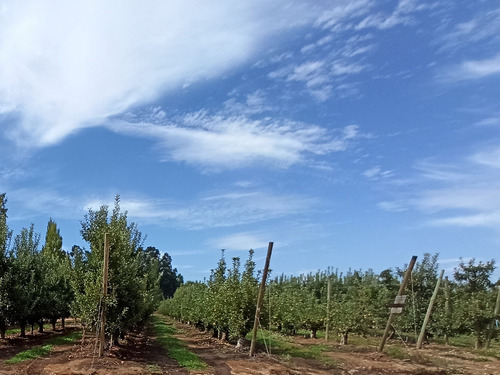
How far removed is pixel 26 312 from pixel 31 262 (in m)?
4.73

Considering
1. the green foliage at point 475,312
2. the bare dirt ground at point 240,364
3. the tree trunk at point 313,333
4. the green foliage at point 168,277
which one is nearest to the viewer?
the bare dirt ground at point 240,364

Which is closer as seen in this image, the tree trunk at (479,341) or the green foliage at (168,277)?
the tree trunk at (479,341)

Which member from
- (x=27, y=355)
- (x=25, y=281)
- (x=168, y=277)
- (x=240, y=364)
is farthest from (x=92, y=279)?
(x=168, y=277)

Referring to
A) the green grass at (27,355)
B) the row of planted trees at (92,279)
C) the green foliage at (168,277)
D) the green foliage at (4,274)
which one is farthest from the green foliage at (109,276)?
the green foliage at (168,277)

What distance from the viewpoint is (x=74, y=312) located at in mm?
16172

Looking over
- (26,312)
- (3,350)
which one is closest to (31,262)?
(26,312)

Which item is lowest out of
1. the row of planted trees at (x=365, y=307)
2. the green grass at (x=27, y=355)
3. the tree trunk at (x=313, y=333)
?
the green grass at (x=27, y=355)

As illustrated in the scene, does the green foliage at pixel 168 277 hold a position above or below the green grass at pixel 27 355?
above

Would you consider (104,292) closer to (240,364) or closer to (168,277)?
(240,364)

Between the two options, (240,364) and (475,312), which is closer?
(240,364)

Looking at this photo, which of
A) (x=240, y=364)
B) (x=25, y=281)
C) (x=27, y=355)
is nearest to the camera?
(x=240, y=364)

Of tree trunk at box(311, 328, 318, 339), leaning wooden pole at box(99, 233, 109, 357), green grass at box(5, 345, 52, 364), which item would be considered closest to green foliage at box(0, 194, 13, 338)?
green grass at box(5, 345, 52, 364)

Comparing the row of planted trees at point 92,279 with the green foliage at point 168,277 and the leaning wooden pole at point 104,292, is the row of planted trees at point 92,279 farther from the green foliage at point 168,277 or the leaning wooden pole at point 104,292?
the green foliage at point 168,277

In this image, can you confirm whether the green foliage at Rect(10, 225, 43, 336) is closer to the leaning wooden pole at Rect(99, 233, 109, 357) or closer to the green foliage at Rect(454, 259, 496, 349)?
the leaning wooden pole at Rect(99, 233, 109, 357)
